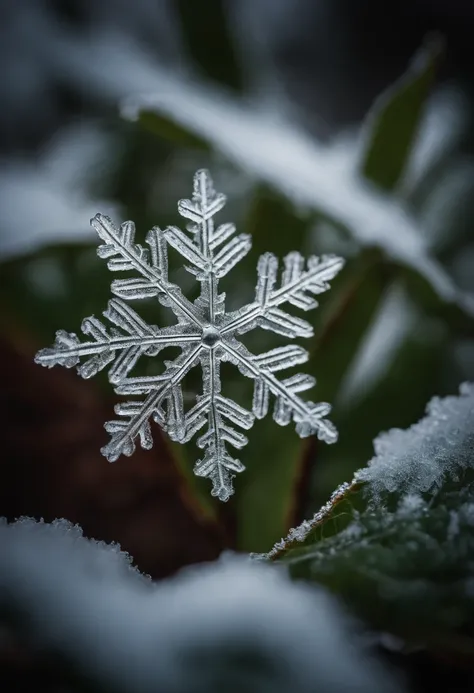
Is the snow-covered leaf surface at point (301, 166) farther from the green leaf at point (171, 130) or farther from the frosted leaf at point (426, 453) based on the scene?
the frosted leaf at point (426, 453)

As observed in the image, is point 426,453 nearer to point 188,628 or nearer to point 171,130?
point 188,628

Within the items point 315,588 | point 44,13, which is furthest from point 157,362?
point 44,13

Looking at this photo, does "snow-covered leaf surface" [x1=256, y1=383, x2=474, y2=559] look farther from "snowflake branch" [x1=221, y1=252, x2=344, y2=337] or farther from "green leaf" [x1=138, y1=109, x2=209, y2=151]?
"green leaf" [x1=138, y1=109, x2=209, y2=151]

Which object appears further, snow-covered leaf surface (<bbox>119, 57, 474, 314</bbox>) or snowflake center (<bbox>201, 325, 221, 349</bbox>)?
snow-covered leaf surface (<bbox>119, 57, 474, 314</bbox>)

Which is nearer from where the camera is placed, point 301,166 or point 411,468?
point 411,468

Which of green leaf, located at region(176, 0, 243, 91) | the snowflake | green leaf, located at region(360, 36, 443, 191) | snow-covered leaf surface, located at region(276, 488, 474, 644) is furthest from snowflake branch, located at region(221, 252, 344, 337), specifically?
green leaf, located at region(176, 0, 243, 91)

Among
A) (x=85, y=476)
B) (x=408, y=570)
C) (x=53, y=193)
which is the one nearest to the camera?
(x=408, y=570)

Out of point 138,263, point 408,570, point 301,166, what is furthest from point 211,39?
point 408,570
